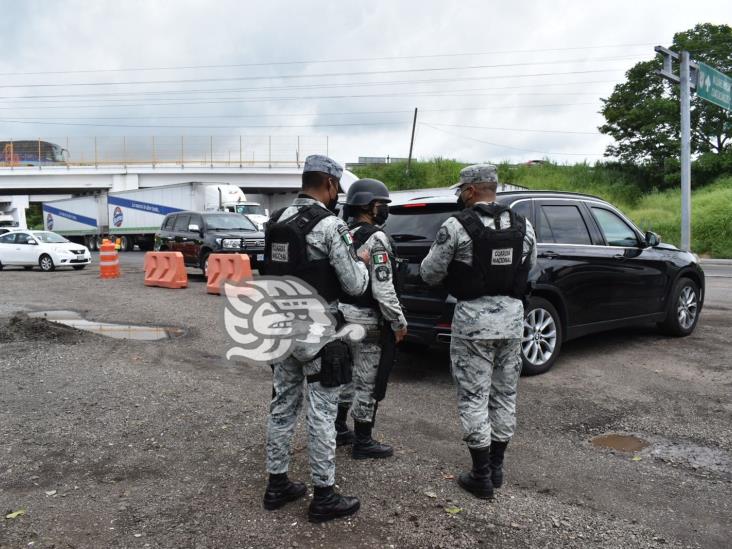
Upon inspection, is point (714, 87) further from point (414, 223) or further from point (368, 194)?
point (368, 194)

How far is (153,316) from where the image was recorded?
31.1 ft

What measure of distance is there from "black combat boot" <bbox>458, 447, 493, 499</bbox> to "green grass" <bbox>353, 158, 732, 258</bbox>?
2277 centimetres

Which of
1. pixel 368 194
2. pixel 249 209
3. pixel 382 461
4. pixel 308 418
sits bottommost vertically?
pixel 382 461

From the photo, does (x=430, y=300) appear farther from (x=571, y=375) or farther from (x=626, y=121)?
(x=626, y=121)

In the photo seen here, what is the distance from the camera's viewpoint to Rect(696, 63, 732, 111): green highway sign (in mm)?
16141

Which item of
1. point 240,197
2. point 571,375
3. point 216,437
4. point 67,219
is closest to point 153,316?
point 216,437

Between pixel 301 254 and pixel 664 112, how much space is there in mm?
35808

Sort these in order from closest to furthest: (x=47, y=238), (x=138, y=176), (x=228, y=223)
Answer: (x=228, y=223), (x=47, y=238), (x=138, y=176)

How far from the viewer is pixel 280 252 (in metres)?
3.13

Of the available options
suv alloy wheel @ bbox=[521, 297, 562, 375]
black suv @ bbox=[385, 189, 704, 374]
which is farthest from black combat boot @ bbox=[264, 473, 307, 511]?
suv alloy wheel @ bbox=[521, 297, 562, 375]

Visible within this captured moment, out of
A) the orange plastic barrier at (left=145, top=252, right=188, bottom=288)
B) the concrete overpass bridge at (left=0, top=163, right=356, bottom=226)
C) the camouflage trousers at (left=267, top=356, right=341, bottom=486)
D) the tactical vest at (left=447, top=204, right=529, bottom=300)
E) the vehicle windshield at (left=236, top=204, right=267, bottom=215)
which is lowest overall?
the camouflage trousers at (left=267, top=356, right=341, bottom=486)

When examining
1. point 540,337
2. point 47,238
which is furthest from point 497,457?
point 47,238

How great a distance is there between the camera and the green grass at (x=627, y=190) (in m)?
25.4

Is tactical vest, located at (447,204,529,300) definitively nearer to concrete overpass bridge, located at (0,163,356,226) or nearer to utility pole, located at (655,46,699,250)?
utility pole, located at (655,46,699,250)
